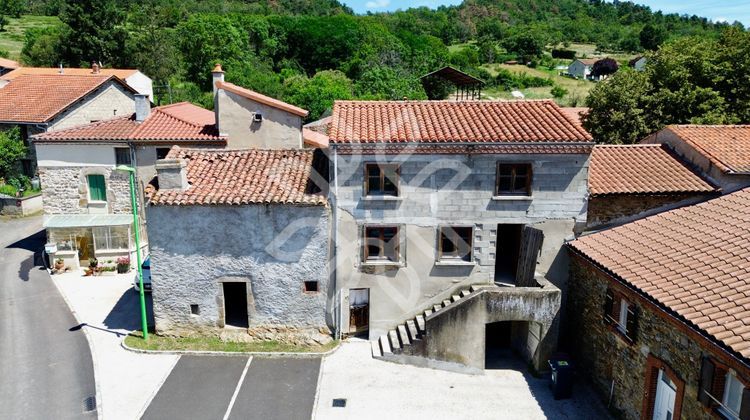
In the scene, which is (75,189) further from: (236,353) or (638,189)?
(638,189)

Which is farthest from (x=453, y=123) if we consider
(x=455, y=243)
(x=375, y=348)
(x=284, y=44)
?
(x=284, y=44)

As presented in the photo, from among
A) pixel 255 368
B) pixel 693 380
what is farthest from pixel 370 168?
pixel 693 380

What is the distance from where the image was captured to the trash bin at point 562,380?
57.0 ft

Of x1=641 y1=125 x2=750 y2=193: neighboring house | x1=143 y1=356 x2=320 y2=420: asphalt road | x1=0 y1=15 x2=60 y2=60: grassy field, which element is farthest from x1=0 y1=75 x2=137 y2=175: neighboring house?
x1=0 y1=15 x2=60 y2=60: grassy field

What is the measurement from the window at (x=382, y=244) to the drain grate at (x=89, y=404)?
9470 millimetres

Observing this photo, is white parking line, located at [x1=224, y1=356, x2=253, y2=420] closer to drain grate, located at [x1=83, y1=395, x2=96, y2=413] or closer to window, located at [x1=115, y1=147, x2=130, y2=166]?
drain grate, located at [x1=83, y1=395, x2=96, y2=413]

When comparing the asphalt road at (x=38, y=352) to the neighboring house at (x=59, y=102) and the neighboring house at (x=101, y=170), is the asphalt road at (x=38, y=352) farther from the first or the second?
the neighboring house at (x=59, y=102)

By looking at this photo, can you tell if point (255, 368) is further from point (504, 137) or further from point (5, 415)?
point (504, 137)

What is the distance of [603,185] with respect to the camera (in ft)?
64.4

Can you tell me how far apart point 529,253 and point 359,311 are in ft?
20.9

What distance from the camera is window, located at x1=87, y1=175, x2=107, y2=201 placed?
28719mm

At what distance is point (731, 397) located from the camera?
11875 mm

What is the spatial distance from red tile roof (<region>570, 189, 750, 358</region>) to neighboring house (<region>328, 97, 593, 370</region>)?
1.83 m

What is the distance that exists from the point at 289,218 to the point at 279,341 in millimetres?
4519
